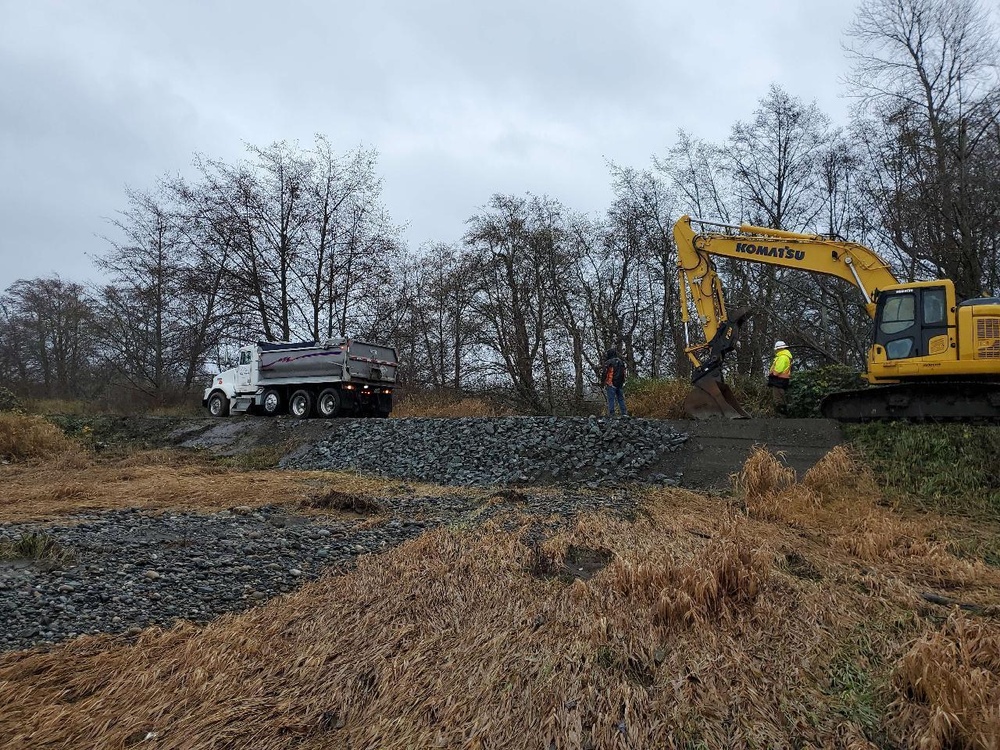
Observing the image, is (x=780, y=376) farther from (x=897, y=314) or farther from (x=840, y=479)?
(x=840, y=479)

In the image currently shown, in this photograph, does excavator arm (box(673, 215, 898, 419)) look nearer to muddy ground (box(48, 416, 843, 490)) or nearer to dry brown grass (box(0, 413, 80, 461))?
muddy ground (box(48, 416, 843, 490))

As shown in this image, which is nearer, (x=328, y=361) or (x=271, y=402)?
(x=328, y=361)

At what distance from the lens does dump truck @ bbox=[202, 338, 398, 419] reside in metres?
17.5

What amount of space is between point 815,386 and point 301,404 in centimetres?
1385

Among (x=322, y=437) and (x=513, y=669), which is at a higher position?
(x=322, y=437)

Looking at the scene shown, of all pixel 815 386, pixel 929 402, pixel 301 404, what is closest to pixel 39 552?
pixel 929 402

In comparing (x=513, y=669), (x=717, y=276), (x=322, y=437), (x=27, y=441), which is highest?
(x=717, y=276)

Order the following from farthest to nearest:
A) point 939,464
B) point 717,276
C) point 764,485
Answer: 1. point 717,276
2. point 939,464
3. point 764,485

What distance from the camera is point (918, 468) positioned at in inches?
339

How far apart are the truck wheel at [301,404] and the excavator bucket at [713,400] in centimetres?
1120

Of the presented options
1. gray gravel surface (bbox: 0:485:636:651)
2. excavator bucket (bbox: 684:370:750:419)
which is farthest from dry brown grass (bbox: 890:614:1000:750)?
excavator bucket (bbox: 684:370:750:419)

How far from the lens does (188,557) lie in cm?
511

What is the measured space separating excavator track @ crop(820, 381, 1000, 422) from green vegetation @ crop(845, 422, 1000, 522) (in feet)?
1.76

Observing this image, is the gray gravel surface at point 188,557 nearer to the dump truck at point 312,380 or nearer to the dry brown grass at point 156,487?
the dry brown grass at point 156,487
